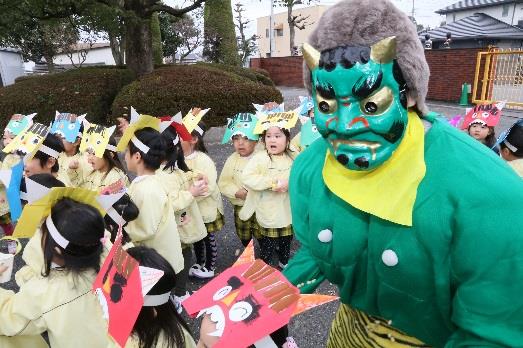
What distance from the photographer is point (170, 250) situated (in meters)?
2.88

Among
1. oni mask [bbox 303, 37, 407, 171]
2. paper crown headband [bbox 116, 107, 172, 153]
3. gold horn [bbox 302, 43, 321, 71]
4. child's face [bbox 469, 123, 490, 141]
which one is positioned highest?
gold horn [bbox 302, 43, 321, 71]

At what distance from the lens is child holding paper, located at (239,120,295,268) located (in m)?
3.51

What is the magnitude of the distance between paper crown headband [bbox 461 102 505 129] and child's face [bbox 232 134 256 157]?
2193 mm

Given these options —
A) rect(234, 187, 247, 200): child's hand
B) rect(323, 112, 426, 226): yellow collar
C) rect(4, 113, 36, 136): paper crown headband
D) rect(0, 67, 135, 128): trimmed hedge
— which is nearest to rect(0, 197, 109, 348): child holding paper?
rect(323, 112, 426, 226): yellow collar

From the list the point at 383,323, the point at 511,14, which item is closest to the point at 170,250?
the point at 383,323

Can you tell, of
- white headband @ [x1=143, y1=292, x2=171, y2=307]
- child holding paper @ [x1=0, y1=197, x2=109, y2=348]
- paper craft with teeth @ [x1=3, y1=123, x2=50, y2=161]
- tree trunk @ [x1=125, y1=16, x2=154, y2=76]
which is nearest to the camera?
white headband @ [x1=143, y1=292, x2=171, y2=307]

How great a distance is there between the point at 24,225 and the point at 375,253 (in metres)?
1.58

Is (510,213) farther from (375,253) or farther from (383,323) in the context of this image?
(383,323)

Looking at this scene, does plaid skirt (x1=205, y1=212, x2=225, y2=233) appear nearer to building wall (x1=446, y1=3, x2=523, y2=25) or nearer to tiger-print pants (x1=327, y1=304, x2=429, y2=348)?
tiger-print pants (x1=327, y1=304, x2=429, y2=348)

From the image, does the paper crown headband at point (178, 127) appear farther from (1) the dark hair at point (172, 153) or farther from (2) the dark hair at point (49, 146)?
(2) the dark hair at point (49, 146)

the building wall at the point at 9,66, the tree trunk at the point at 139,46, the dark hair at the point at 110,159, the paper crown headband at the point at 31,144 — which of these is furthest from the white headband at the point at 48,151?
the building wall at the point at 9,66

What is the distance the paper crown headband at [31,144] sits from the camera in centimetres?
364

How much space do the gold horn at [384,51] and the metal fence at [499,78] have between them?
1199 centimetres

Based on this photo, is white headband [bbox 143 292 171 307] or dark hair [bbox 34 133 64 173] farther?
dark hair [bbox 34 133 64 173]
